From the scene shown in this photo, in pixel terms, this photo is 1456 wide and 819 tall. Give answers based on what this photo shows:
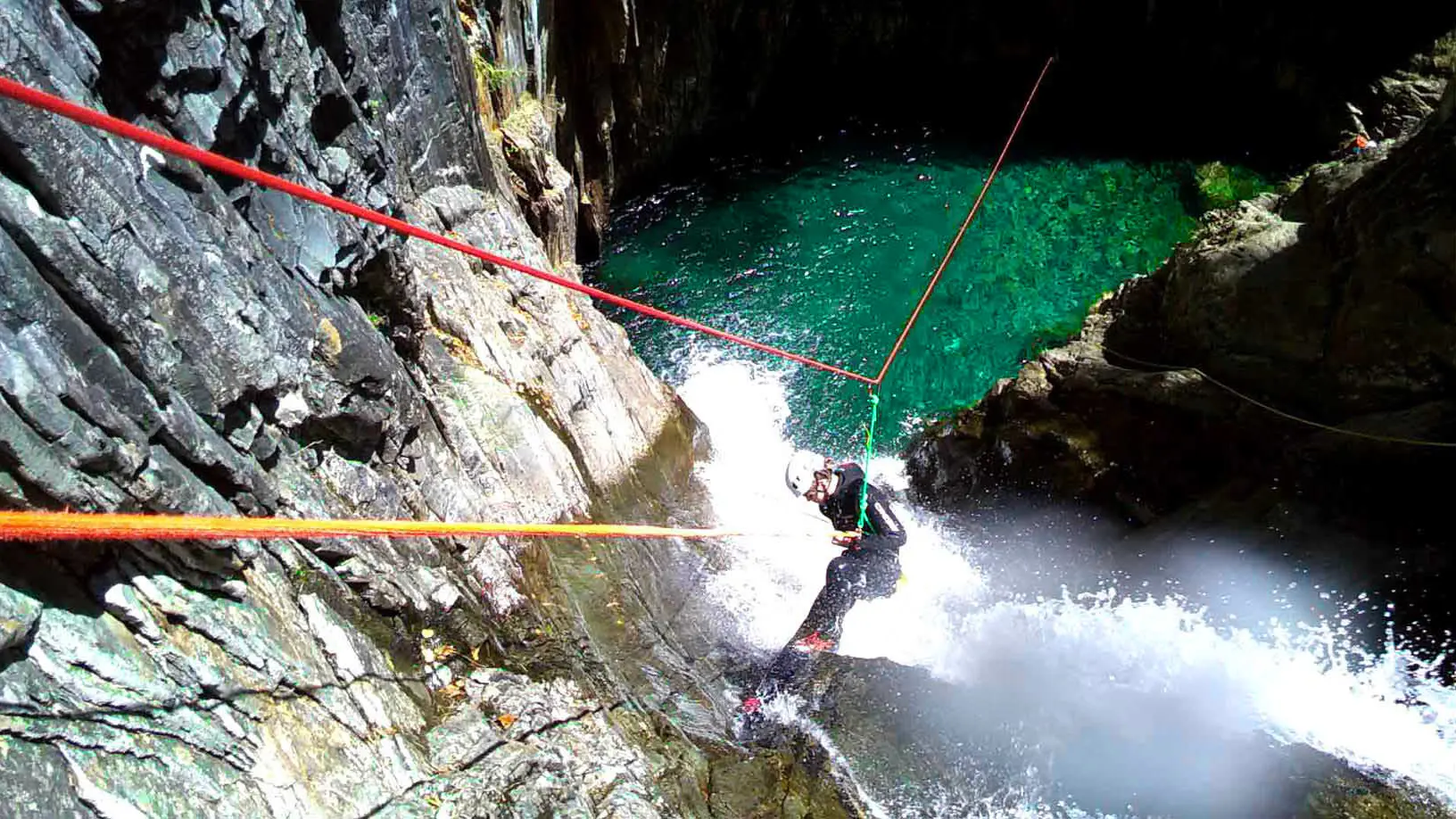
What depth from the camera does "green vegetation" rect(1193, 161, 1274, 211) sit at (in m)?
15.6

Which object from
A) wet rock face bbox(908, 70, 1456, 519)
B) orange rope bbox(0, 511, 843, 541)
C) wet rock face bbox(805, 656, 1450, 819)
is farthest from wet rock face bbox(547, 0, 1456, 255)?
orange rope bbox(0, 511, 843, 541)

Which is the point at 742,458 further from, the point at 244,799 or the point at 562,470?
the point at 244,799

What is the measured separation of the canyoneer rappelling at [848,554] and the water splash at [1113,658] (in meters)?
0.35

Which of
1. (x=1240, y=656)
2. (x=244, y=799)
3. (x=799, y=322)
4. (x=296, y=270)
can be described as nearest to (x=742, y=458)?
(x=799, y=322)

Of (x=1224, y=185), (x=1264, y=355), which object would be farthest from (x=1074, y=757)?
(x=1224, y=185)

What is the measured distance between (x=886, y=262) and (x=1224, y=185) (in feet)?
23.8

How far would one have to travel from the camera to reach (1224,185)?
52.7 ft

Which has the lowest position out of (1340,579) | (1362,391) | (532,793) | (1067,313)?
(1067,313)

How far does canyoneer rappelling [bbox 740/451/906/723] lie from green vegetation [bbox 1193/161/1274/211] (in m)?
12.1

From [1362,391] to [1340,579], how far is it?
1.44m

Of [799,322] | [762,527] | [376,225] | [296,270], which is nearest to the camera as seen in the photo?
[296,270]

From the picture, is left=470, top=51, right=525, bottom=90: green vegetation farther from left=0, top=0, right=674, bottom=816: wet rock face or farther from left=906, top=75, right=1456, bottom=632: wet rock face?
left=906, top=75, right=1456, bottom=632: wet rock face

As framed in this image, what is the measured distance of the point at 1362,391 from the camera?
6.27 metres

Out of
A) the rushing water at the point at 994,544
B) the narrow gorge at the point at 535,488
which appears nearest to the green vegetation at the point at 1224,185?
the rushing water at the point at 994,544
